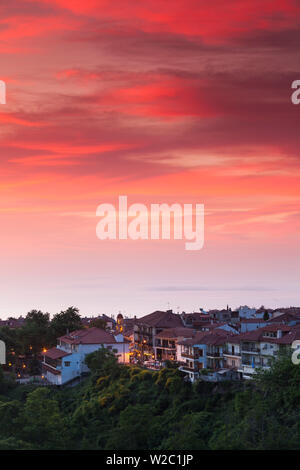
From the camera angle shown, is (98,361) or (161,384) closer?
(161,384)

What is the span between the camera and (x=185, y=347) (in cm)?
4675

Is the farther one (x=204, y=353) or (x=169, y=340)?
(x=169, y=340)

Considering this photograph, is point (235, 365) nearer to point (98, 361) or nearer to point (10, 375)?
A: point (98, 361)

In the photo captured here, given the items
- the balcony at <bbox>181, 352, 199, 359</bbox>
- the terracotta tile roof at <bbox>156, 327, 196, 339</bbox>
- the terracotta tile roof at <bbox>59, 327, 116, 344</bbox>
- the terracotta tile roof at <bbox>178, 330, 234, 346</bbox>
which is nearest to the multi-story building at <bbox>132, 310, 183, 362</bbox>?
the terracotta tile roof at <bbox>156, 327, 196, 339</bbox>

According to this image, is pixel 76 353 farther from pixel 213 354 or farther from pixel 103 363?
pixel 213 354

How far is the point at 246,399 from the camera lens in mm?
33719

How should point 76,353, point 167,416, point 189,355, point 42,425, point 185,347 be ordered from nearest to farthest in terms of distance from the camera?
1. point 42,425
2. point 167,416
3. point 189,355
4. point 185,347
5. point 76,353

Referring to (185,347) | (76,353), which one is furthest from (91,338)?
(185,347)

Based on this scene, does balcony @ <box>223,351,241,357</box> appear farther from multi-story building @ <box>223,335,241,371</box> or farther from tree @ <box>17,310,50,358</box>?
tree @ <box>17,310,50,358</box>

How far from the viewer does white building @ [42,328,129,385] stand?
5006 centimetres

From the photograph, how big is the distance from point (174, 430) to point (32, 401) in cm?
787

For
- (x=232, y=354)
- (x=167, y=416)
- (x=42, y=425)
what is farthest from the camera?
(x=232, y=354)

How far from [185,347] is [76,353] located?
30.9 ft

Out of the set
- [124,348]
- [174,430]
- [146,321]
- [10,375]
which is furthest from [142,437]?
[146,321]
